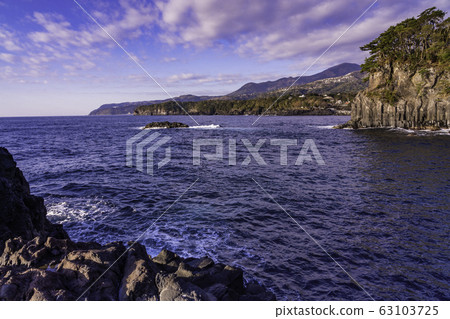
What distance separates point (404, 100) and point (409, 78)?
595 centimetres

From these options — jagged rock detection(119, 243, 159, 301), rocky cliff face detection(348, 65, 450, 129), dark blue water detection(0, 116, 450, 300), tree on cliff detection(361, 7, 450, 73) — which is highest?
tree on cliff detection(361, 7, 450, 73)

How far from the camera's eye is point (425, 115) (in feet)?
182

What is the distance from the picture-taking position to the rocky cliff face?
174 feet

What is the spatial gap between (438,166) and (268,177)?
57.8 feet

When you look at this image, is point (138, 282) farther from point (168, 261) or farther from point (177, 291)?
point (168, 261)

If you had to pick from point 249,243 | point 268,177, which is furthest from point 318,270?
point 268,177

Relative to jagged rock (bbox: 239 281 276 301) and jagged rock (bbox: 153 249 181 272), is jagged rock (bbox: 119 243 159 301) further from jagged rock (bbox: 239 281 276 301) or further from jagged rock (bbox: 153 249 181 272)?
jagged rock (bbox: 239 281 276 301)

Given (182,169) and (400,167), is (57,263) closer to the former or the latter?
(182,169)

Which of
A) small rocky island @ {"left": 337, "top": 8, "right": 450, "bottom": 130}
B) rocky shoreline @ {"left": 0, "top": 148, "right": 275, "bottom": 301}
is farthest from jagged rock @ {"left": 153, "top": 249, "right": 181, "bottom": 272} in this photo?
small rocky island @ {"left": 337, "top": 8, "right": 450, "bottom": 130}

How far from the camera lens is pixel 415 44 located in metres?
62.7

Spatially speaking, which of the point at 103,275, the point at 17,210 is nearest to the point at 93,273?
the point at 103,275

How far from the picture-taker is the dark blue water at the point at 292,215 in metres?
9.10

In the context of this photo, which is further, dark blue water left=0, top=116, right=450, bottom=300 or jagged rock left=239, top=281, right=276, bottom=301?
dark blue water left=0, top=116, right=450, bottom=300

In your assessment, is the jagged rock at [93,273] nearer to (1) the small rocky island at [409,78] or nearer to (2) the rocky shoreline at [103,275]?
(2) the rocky shoreline at [103,275]
